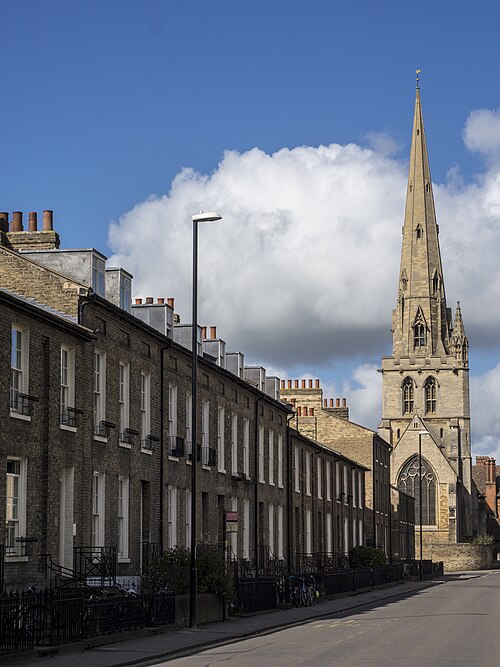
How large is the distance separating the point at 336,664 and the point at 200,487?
67.1ft

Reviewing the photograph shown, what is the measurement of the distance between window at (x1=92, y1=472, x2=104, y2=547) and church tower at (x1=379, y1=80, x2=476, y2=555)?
94.7m

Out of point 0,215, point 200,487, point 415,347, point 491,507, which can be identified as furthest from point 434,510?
point 0,215

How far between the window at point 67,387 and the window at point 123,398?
11.7 ft

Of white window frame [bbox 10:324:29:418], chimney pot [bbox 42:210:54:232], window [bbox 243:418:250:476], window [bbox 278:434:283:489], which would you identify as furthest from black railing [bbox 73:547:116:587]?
window [bbox 278:434:283:489]

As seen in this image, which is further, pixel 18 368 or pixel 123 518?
pixel 123 518

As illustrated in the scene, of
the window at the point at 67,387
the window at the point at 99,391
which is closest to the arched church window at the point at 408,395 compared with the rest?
the window at the point at 99,391

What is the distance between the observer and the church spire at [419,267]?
144 metres

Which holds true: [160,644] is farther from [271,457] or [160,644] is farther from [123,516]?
[271,457]

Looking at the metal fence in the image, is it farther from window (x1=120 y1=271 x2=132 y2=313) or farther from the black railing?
window (x1=120 y1=271 x2=132 y2=313)

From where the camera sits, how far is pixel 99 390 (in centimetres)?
3144

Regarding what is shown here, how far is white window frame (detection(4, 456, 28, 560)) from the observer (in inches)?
1011

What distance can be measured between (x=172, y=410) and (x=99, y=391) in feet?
22.0

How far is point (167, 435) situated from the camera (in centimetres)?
3700

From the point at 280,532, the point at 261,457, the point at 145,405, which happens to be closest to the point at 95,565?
the point at 145,405
